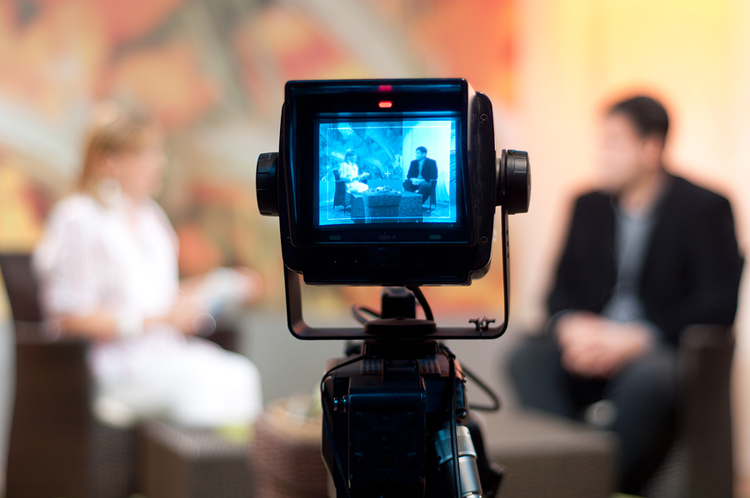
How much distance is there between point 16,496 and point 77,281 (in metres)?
0.67

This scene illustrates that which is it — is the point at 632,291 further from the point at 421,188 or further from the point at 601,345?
the point at 421,188

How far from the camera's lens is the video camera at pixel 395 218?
29.7 inches

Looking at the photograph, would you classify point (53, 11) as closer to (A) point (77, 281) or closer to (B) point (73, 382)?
(A) point (77, 281)

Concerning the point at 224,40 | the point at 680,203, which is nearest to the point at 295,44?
the point at 224,40

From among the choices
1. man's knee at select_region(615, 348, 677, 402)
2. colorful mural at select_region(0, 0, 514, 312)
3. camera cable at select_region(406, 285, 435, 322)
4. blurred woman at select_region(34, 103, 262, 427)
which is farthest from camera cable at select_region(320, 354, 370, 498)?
colorful mural at select_region(0, 0, 514, 312)

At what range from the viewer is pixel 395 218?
0.79 meters

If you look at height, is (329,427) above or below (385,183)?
below

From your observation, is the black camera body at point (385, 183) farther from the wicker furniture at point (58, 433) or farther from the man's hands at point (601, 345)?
the man's hands at point (601, 345)

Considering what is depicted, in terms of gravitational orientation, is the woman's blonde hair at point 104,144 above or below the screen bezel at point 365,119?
above

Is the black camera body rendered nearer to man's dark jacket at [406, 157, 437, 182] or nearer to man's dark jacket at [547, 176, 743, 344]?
man's dark jacket at [406, 157, 437, 182]

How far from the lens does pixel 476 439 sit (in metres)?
0.86

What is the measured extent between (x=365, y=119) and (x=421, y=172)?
0.09 meters

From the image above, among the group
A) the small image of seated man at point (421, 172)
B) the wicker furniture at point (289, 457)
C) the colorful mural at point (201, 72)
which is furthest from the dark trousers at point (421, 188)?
the colorful mural at point (201, 72)

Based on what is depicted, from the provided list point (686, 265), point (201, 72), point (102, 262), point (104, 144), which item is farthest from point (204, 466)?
point (201, 72)
